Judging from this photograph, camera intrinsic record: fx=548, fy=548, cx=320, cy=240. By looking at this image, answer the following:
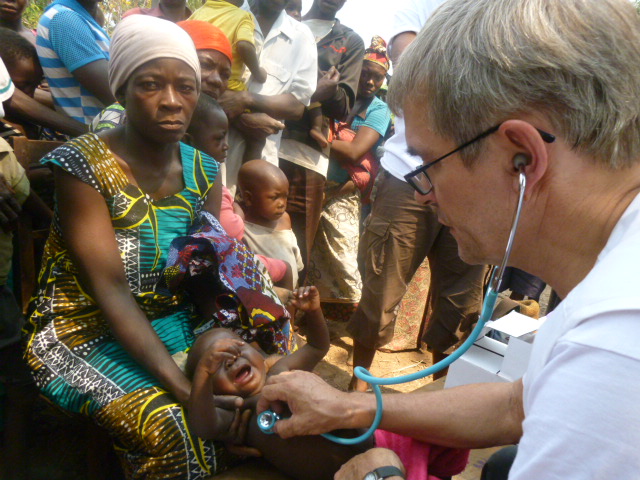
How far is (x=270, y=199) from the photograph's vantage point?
10.5 feet

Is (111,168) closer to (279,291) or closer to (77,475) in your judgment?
(279,291)

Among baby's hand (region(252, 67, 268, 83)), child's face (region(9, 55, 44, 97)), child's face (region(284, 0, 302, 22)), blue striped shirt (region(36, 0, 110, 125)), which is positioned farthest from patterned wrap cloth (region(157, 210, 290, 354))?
child's face (region(284, 0, 302, 22))

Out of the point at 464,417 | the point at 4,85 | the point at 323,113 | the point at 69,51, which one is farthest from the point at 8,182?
the point at 323,113

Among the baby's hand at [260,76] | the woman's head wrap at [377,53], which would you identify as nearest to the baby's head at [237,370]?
the baby's hand at [260,76]

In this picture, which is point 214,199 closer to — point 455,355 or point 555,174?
point 455,355

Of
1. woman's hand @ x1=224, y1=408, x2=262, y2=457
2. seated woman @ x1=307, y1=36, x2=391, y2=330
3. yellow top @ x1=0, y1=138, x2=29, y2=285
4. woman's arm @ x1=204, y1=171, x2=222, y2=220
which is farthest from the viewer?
seated woman @ x1=307, y1=36, x2=391, y2=330

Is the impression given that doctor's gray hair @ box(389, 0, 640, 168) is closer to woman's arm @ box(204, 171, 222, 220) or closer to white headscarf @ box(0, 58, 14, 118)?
woman's arm @ box(204, 171, 222, 220)

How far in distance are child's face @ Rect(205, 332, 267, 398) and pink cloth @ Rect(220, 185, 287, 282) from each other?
94 cm

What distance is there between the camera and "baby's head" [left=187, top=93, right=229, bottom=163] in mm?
2779

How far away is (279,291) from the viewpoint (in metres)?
2.71

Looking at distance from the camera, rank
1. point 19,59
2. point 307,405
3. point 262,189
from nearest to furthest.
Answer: point 307,405 < point 19,59 < point 262,189

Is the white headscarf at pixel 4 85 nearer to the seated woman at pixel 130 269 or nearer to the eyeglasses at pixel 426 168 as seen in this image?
the seated woman at pixel 130 269

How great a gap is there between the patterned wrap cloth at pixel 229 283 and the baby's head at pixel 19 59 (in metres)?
1.57

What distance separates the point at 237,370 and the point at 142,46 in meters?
1.25
